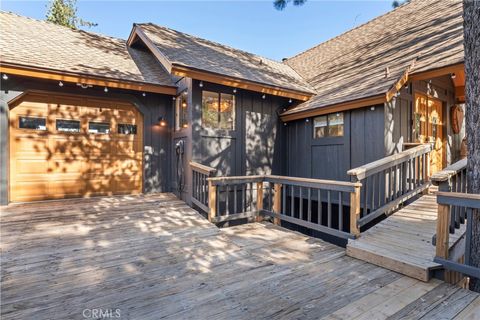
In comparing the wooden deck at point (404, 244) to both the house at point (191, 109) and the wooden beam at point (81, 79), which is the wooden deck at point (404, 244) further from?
the wooden beam at point (81, 79)

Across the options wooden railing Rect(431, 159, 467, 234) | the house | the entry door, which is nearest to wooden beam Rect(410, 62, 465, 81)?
the house

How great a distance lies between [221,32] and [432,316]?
50.6 ft

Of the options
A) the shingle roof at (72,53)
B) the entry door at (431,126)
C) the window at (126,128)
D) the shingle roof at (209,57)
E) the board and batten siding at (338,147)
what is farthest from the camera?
the window at (126,128)

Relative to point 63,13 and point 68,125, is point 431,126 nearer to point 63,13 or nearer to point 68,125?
point 68,125

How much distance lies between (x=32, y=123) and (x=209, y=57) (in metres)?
4.17

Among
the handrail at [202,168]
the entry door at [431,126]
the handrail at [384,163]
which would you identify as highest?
the entry door at [431,126]

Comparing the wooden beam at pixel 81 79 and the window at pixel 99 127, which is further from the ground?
the wooden beam at pixel 81 79

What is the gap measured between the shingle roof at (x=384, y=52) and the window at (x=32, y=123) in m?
5.58

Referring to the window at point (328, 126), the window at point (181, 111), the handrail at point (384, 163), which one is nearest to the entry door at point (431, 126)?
the handrail at point (384, 163)

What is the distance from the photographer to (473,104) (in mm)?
2650

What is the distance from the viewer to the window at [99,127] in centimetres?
586

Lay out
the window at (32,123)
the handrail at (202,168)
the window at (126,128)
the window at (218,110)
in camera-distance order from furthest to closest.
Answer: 1. the window at (126,128)
2. the window at (218,110)
3. the window at (32,123)
4. the handrail at (202,168)

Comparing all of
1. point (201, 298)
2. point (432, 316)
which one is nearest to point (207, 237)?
point (201, 298)

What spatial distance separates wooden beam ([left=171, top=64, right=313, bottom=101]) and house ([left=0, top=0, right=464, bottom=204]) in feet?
0.09
